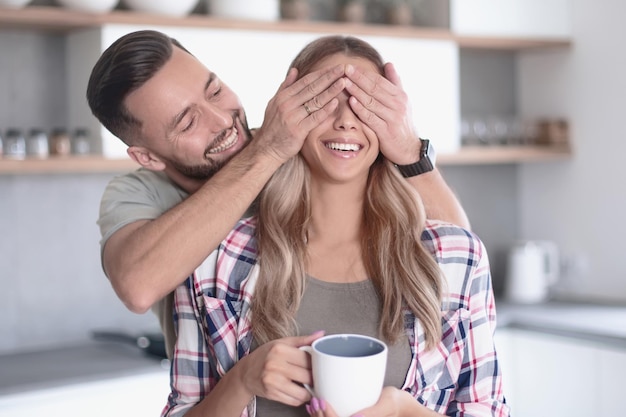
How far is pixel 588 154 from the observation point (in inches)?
161

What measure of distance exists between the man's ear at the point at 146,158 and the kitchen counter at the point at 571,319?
2149 mm

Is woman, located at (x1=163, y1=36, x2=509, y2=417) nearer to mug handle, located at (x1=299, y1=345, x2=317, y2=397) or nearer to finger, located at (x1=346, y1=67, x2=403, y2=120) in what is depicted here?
finger, located at (x1=346, y1=67, x2=403, y2=120)

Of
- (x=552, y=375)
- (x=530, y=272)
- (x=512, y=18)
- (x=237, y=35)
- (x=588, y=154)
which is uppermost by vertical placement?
(x=512, y=18)

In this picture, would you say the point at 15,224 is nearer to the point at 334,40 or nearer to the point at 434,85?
the point at 434,85

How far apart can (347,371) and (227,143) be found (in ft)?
2.18

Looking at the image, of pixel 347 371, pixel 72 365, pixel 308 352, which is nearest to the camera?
pixel 347 371

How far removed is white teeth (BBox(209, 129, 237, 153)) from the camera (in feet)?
5.74

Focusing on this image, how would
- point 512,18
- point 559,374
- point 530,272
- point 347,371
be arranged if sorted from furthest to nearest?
point 530,272 < point 512,18 < point 559,374 < point 347,371

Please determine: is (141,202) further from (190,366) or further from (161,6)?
(161,6)

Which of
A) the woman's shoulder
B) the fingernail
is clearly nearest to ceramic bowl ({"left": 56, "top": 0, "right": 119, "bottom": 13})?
the woman's shoulder

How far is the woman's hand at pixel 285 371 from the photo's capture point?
1339 mm

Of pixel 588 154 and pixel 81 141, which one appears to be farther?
pixel 588 154

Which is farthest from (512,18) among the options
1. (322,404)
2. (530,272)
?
(322,404)

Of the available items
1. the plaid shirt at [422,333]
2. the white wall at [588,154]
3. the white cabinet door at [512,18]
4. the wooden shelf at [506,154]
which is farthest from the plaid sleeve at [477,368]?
the white wall at [588,154]
